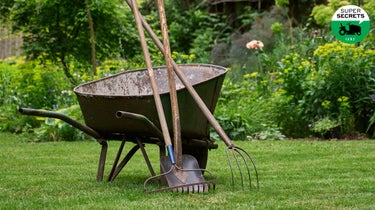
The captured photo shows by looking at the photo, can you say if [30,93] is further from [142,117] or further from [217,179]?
[142,117]

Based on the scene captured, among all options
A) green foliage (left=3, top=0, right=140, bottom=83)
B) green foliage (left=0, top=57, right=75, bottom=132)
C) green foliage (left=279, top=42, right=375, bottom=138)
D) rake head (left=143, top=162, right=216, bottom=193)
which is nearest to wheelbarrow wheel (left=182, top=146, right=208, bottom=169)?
rake head (left=143, top=162, right=216, bottom=193)

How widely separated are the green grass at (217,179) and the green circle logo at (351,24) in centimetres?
172

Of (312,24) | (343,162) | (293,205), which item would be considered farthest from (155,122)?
(312,24)

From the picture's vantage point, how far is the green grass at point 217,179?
4133 millimetres

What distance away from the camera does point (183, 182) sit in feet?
15.1

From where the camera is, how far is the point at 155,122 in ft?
15.9

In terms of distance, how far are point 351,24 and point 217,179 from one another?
14.7 ft

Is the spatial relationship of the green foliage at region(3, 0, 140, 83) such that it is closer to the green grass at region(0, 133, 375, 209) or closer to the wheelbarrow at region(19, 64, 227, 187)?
the green grass at region(0, 133, 375, 209)

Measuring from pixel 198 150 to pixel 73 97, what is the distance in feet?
15.8

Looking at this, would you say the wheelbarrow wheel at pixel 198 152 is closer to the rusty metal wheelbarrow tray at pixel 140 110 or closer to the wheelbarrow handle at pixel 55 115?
the rusty metal wheelbarrow tray at pixel 140 110

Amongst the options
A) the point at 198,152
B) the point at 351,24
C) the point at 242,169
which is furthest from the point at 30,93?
the point at 198,152

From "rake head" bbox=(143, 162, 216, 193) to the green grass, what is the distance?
0.06m

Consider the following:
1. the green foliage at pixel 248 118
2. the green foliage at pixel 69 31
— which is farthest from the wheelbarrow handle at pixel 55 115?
the green foliage at pixel 69 31

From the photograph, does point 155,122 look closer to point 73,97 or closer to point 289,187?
point 289,187
